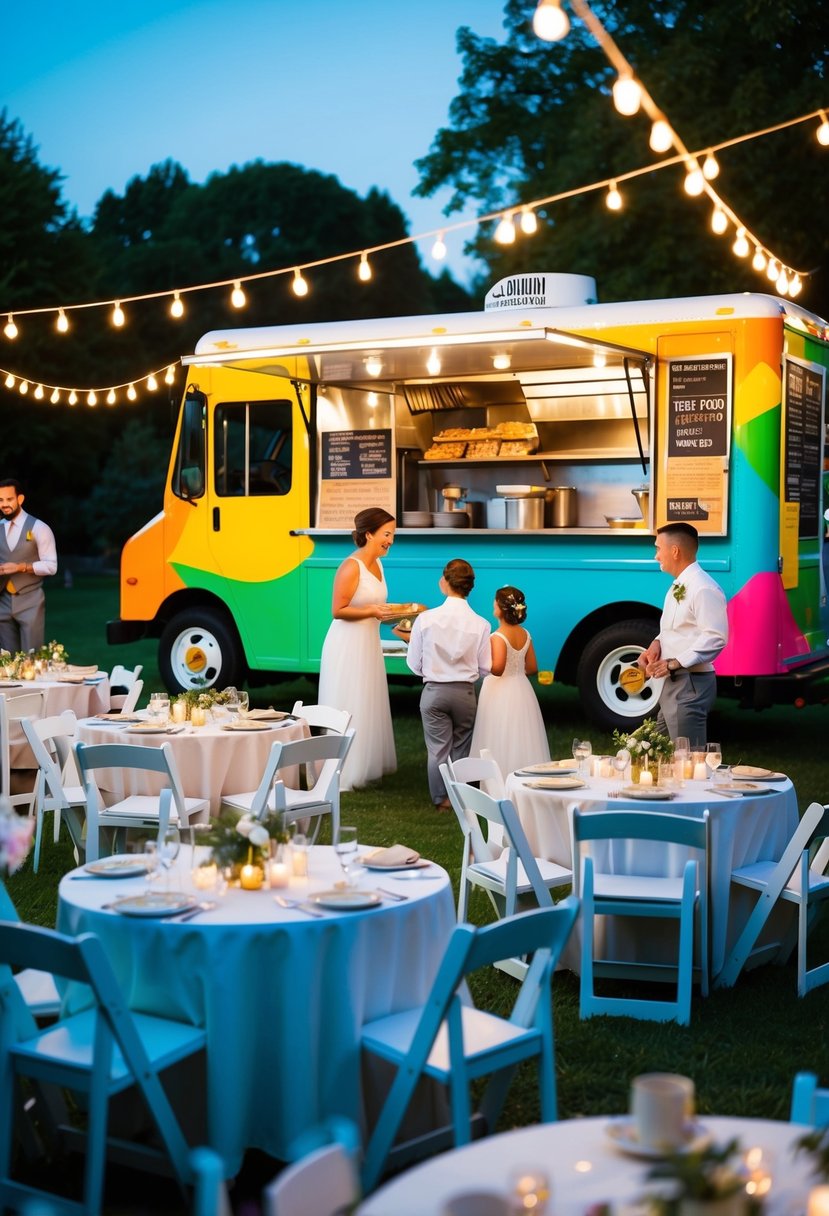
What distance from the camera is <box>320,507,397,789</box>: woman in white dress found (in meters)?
9.44

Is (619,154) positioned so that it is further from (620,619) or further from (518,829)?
(518,829)

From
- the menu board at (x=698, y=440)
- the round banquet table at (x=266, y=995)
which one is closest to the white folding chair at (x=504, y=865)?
the round banquet table at (x=266, y=995)

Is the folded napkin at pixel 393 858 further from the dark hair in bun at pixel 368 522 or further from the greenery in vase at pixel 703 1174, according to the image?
the dark hair in bun at pixel 368 522

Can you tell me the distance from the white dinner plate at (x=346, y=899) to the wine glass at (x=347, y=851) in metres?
0.24

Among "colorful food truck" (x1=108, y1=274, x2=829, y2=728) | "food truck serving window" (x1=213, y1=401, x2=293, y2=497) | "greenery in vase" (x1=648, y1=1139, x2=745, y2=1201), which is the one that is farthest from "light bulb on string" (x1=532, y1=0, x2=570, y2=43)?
"food truck serving window" (x1=213, y1=401, x2=293, y2=497)

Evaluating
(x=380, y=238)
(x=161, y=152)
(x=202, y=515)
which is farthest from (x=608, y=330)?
(x=161, y=152)

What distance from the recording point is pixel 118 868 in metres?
4.49

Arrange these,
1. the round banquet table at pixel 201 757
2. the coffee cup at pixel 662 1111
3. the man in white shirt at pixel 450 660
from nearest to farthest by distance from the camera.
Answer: the coffee cup at pixel 662 1111 < the round banquet table at pixel 201 757 < the man in white shirt at pixel 450 660

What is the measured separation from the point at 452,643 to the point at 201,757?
5.87 ft

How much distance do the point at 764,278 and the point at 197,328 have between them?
24.9 metres

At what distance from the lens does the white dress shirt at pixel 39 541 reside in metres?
11.4

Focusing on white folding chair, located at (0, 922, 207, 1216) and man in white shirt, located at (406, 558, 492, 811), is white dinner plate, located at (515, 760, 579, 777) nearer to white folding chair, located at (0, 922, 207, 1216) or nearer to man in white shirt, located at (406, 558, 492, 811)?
man in white shirt, located at (406, 558, 492, 811)

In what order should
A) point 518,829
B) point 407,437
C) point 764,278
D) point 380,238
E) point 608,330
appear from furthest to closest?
point 380,238
point 764,278
point 407,437
point 608,330
point 518,829

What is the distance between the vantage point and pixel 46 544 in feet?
37.7
